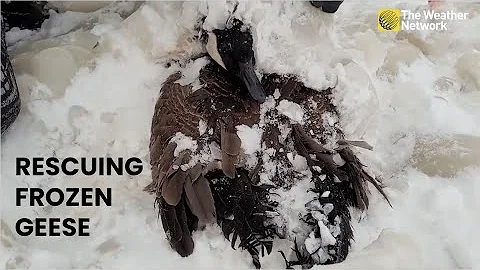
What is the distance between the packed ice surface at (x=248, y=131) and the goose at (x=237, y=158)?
0.05 meters

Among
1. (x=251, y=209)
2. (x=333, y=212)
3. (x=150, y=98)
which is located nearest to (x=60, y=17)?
(x=150, y=98)

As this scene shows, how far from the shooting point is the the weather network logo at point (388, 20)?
114 inches

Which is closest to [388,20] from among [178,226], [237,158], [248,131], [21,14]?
[248,131]

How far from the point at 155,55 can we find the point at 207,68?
0.89ft

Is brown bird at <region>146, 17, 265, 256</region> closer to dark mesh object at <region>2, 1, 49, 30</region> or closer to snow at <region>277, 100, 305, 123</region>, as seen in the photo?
snow at <region>277, 100, 305, 123</region>

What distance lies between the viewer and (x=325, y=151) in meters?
2.23

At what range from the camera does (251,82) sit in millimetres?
2227

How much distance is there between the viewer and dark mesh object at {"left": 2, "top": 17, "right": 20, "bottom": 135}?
2295 mm

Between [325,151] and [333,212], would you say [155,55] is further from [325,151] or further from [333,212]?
[333,212]

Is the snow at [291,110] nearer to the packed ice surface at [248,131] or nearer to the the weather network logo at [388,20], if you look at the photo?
the packed ice surface at [248,131]

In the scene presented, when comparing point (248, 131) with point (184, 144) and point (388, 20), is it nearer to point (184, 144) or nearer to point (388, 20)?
point (184, 144)

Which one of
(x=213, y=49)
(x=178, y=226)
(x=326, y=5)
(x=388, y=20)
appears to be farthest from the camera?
(x=388, y=20)

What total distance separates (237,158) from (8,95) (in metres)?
0.79

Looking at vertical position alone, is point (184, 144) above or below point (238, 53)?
below
